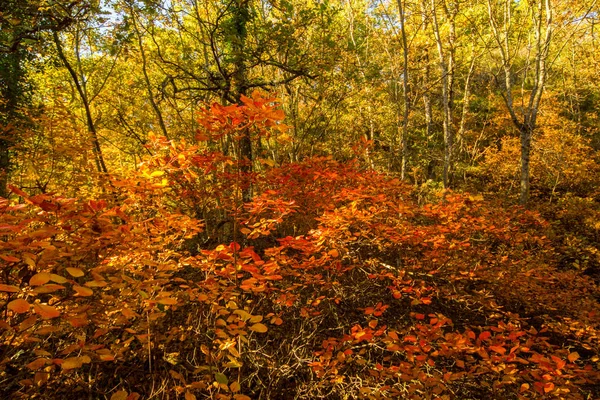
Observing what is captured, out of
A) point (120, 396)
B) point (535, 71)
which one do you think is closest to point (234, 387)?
point (120, 396)

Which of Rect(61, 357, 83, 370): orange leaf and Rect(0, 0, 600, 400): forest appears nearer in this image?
Rect(61, 357, 83, 370): orange leaf

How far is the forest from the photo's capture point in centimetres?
211

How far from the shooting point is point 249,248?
2332 millimetres

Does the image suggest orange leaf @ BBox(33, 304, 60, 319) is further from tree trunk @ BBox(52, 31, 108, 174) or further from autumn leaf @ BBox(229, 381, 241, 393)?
tree trunk @ BBox(52, 31, 108, 174)

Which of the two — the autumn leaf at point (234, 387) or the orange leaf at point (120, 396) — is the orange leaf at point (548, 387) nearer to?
the autumn leaf at point (234, 387)

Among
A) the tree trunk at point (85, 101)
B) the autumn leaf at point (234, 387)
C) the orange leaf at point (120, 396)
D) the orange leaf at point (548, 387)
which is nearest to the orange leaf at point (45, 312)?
the orange leaf at point (120, 396)

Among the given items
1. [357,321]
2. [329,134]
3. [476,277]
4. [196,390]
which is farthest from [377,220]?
[329,134]

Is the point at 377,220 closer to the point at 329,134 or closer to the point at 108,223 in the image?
the point at 108,223

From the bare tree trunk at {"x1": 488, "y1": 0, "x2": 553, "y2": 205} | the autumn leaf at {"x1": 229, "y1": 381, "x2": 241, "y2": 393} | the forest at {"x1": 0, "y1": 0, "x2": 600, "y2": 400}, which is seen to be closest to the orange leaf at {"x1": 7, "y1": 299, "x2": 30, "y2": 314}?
the forest at {"x1": 0, "y1": 0, "x2": 600, "y2": 400}

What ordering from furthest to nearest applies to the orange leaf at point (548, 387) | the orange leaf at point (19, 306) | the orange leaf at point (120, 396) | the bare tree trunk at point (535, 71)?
1. the bare tree trunk at point (535, 71)
2. the orange leaf at point (548, 387)
3. the orange leaf at point (120, 396)
4. the orange leaf at point (19, 306)

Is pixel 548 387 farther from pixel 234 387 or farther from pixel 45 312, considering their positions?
pixel 45 312

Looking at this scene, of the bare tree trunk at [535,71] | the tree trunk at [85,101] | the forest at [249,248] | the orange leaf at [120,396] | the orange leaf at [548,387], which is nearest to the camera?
the orange leaf at [120,396]

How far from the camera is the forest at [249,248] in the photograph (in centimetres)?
211

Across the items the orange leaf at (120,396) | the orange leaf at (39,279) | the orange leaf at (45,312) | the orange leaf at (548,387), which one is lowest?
the orange leaf at (548,387)
